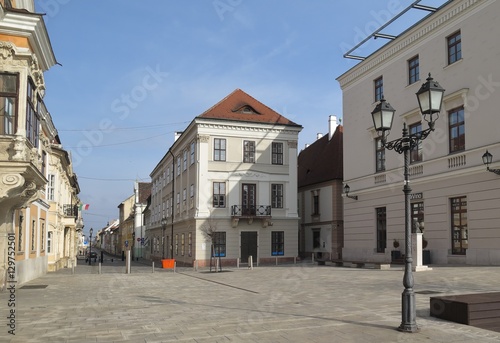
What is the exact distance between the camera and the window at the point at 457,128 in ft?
76.4

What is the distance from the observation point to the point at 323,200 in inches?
1682

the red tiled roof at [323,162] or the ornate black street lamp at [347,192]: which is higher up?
the red tiled roof at [323,162]

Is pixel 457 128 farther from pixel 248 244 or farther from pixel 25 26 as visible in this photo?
pixel 248 244

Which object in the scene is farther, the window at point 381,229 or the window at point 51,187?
the window at point 51,187

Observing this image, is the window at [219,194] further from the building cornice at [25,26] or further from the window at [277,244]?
the building cornice at [25,26]

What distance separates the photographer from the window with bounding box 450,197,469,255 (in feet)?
74.8

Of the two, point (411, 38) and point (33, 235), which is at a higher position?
point (411, 38)

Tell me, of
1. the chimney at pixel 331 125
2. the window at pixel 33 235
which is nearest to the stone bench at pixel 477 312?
the window at pixel 33 235

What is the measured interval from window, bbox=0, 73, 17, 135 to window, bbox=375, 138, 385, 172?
21.3m

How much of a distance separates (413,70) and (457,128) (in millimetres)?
5140

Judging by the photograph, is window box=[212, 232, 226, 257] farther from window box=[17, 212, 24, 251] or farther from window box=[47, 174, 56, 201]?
window box=[17, 212, 24, 251]

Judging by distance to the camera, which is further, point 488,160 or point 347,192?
point 347,192

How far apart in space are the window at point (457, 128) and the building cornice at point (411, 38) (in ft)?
15.0

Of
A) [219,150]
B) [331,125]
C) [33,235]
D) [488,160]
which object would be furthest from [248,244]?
[488,160]
